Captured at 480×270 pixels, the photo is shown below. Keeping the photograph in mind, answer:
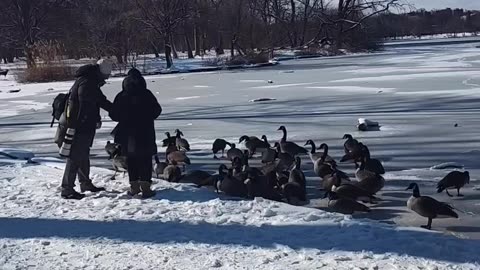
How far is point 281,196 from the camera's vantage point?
6.67 m

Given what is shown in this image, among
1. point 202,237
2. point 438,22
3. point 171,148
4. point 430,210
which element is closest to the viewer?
point 202,237

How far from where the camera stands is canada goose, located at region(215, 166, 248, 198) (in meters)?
6.79

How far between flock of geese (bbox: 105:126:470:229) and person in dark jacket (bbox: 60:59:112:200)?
32.8 inches

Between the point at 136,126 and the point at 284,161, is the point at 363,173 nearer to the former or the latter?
the point at 284,161

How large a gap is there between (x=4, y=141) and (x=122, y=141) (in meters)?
6.35

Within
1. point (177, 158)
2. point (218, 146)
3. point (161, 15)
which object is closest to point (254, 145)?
point (218, 146)

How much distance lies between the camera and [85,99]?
6902 mm

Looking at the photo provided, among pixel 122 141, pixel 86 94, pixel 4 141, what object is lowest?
pixel 4 141

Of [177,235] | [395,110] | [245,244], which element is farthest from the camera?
[395,110]

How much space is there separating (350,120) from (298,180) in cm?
628

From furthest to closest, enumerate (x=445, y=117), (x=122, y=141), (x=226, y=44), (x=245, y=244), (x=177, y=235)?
(x=226, y=44), (x=445, y=117), (x=122, y=141), (x=177, y=235), (x=245, y=244)

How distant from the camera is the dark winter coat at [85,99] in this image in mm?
6902

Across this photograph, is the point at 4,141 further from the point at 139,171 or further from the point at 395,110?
the point at 395,110

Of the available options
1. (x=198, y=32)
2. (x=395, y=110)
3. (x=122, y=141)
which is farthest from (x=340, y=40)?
(x=122, y=141)
